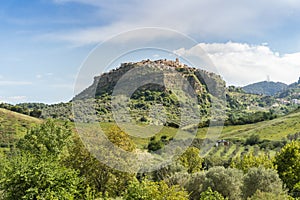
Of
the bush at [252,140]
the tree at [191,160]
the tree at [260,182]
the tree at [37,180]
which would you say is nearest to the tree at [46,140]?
the tree at [37,180]

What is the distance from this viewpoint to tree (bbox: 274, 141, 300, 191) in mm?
40000

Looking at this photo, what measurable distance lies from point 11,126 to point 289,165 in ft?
333

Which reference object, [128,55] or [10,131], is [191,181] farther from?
[10,131]

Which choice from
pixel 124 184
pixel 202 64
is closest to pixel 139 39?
pixel 202 64

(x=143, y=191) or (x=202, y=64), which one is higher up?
(x=202, y=64)

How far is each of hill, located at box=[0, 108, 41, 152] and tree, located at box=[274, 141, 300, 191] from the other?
8060 centimetres

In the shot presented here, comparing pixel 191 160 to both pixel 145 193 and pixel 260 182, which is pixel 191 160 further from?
pixel 145 193

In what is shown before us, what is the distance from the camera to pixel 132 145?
1222 inches

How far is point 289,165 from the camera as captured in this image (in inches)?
1657

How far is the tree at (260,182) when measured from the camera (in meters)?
31.8

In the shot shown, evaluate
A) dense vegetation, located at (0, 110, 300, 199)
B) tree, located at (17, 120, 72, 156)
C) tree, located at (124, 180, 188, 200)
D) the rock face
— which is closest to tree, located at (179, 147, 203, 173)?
dense vegetation, located at (0, 110, 300, 199)

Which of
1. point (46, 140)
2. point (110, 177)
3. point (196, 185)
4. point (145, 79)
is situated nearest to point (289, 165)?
point (196, 185)

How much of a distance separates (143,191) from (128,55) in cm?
995

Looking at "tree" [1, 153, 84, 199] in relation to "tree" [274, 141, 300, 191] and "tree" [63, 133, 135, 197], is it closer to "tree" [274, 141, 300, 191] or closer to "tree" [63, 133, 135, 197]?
"tree" [63, 133, 135, 197]
